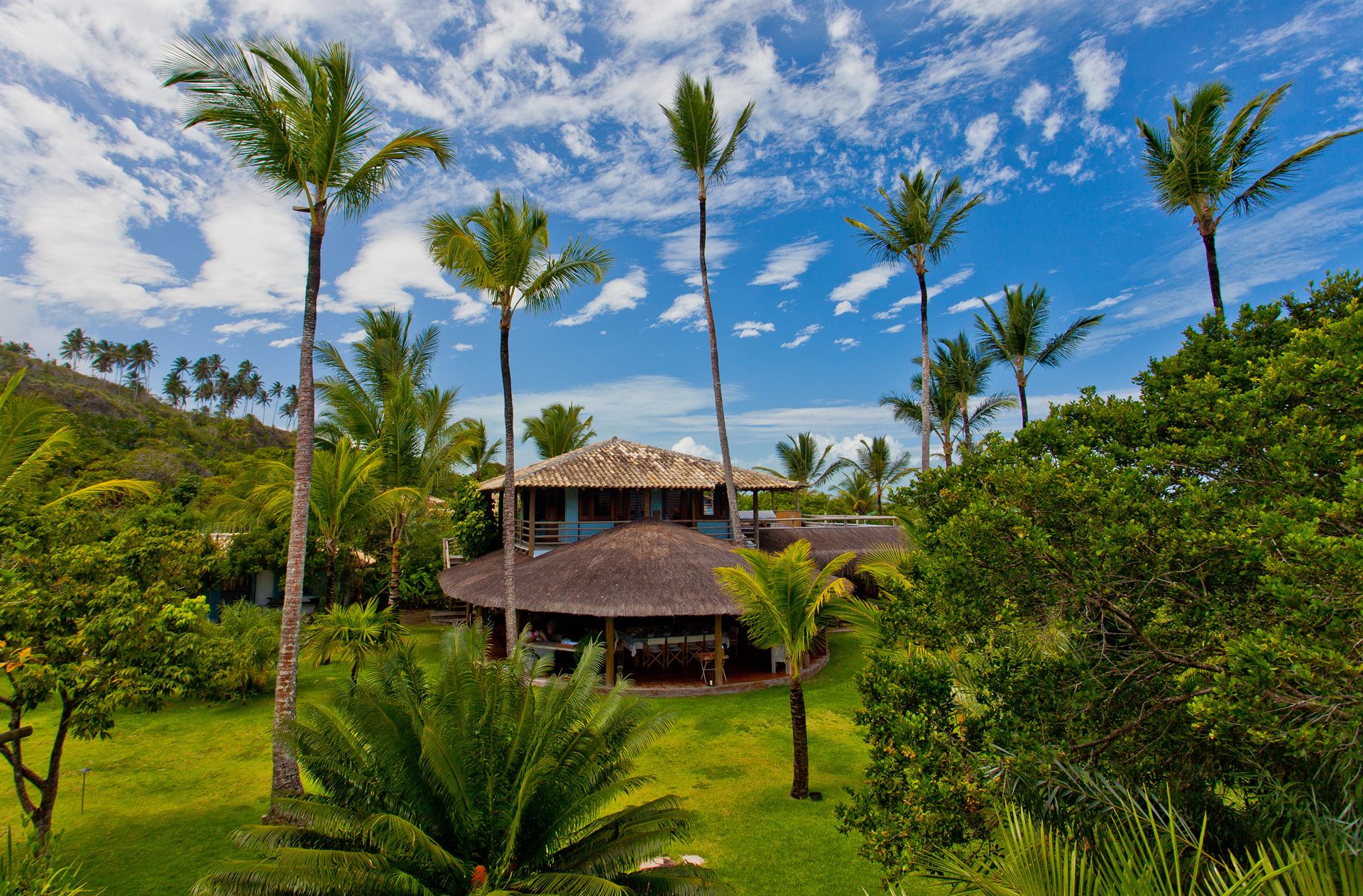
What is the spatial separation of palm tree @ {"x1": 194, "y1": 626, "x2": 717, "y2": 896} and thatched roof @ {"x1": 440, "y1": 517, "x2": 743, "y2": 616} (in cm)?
738

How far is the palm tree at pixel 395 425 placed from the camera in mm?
18547

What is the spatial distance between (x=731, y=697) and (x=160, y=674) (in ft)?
33.8

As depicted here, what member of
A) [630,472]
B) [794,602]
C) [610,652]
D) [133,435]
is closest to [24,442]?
[794,602]

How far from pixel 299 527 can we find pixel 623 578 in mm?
7862

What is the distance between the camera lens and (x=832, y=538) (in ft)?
78.7

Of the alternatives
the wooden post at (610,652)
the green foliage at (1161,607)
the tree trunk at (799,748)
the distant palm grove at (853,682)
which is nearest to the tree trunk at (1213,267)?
the distant palm grove at (853,682)

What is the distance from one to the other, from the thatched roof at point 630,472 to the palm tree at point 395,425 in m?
2.03

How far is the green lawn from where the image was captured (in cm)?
719

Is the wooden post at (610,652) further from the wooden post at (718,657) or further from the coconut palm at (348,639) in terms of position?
the coconut palm at (348,639)

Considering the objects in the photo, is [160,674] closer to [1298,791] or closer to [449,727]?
[449,727]

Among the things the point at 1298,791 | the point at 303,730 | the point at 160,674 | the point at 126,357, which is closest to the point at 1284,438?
the point at 1298,791

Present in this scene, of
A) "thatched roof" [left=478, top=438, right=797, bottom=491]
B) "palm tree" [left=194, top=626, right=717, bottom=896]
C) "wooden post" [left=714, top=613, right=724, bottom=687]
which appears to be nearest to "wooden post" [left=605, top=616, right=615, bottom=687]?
"wooden post" [left=714, top=613, right=724, bottom=687]

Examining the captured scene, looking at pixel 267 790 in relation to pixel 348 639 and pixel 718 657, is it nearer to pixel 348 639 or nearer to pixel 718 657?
pixel 348 639

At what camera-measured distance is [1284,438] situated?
446cm
